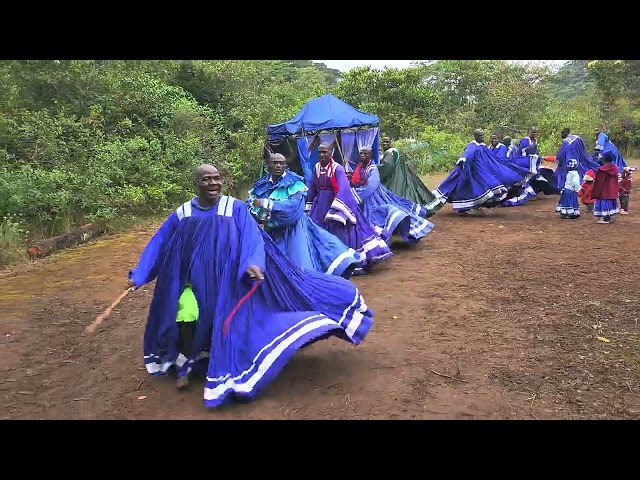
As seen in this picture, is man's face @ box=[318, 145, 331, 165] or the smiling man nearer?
the smiling man

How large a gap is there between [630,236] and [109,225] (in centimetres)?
922

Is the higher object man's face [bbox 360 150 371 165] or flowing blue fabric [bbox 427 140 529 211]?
man's face [bbox 360 150 371 165]

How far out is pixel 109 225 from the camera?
1088 centimetres

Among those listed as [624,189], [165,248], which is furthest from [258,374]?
[624,189]

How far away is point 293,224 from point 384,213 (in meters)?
2.97

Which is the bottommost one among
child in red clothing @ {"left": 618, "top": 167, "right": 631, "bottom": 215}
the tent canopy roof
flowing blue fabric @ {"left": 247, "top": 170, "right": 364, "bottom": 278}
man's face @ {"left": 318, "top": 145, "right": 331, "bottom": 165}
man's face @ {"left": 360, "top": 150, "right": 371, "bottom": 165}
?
child in red clothing @ {"left": 618, "top": 167, "right": 631, "bottom": 215}

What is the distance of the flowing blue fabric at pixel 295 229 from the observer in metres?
5.46

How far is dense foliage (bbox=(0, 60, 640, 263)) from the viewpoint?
10453mm

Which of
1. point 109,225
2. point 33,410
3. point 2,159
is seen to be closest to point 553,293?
point 33,410

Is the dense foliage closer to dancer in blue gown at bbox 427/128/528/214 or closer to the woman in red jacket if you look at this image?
dancer in blue gown at bbox 427/128/528/214

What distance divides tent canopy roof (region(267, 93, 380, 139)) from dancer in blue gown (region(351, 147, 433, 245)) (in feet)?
9.50

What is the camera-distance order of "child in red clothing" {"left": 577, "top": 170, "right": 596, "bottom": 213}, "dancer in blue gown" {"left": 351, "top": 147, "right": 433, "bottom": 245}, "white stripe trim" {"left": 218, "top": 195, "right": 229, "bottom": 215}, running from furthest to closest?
"child in red clothing" {"left": 577, "top": 170, "right": 596, "bottom": 213} → "dancer in blue gown" {"left": 351, "top": 147, "right": 433, "bottom": 245} → "white stripe trim" {"left": 218, "top": 195, "right": 229, "bottom": 215}

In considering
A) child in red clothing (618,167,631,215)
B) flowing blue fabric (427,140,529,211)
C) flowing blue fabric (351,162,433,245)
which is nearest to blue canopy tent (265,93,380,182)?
flowing blue fabric (427,140,529,211)

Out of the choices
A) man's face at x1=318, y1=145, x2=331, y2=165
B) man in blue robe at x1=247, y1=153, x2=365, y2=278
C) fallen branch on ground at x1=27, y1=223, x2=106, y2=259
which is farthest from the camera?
fallen branch on ground at x1=27, y1=223, x2=106, y2=259
